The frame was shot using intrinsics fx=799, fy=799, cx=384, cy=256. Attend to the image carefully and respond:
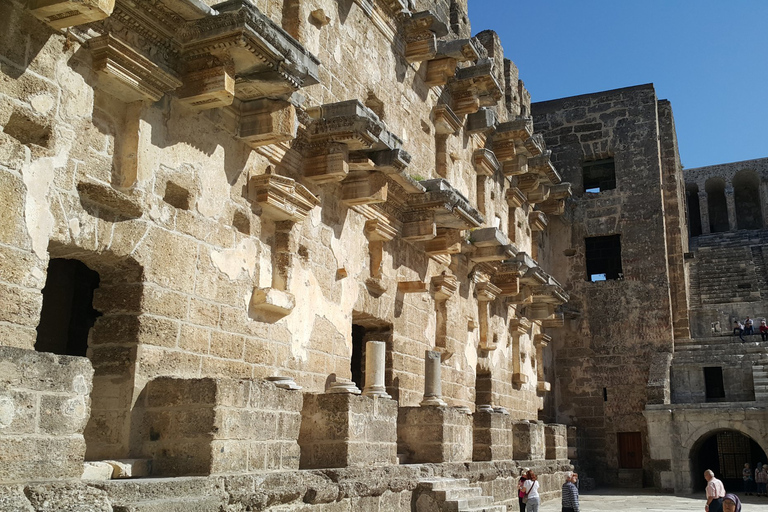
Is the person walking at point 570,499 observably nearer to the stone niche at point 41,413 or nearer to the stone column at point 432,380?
the stone column at point 432,380

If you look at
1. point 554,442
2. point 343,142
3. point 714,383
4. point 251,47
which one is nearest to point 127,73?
point 251,47

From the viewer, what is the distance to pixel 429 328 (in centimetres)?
1239

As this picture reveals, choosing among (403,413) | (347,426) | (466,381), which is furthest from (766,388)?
(347,426)

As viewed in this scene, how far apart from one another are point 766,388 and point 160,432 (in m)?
15.8

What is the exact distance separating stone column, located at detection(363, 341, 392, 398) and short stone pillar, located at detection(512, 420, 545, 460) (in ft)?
19.2

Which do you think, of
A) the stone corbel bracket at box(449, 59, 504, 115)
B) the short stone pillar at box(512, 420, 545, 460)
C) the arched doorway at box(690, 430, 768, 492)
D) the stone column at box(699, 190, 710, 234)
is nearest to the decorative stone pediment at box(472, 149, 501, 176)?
the stone corbel bracket at box(449, 59, 504, 115)

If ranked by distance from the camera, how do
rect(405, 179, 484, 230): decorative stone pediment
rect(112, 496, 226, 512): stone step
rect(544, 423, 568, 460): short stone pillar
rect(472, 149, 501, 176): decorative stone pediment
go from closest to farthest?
1. rect(112, 496, 226, 512): stone step
2. rect(405, 179, 484, 230): decorative stone pediment
3. rect(472, 149, 501, 176): decorative stone pediment
4. rect(544, 423, 568, 460): short stone pillar

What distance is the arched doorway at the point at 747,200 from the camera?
128 ft

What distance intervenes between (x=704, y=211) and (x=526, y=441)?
28238mm

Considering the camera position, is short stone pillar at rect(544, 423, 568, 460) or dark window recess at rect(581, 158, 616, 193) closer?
short stone pillar at rect(544, 423, 568, 460)

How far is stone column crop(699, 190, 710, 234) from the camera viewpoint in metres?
38.6

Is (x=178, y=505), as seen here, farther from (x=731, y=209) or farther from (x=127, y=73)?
(x=731, y=209)

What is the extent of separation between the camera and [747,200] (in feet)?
130

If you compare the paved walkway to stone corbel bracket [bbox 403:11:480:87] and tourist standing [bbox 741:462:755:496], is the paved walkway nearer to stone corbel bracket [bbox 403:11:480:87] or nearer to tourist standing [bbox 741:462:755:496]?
tourist standing [bbox 741:462:755:496]
